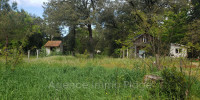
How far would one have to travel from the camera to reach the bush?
2.40 meters

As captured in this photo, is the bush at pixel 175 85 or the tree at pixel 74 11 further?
the tree at pixel 74 11

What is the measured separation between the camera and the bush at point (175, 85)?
240 cm

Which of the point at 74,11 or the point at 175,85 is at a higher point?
the point at 74,11

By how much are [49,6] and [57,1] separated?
1.46 metres

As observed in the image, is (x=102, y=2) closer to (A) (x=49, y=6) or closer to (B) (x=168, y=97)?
(A) (x=49, y=6)

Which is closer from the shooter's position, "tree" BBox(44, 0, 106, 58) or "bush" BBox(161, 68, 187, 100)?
"bush" BBox(161, 68, 187, 100)

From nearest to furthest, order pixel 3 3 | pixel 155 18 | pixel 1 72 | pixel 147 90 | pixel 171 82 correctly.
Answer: pixel 171 82, pixel 147 90, pixel 1 72, pixel 155 18, pixel 3 3

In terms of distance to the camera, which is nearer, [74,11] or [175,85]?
[175,85]

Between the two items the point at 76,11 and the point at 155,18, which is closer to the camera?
the point at 155,18

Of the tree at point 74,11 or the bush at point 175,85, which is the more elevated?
the tree at point 74,11

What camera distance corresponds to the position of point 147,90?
9.00 feet

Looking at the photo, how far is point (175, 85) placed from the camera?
2.44 meters

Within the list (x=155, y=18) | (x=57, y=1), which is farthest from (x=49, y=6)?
(x=155, y=18)

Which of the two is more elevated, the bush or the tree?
the tree
